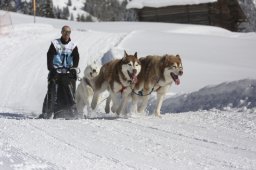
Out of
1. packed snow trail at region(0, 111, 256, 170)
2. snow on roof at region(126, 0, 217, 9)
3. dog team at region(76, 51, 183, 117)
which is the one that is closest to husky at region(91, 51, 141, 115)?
dog team at region(76, 51, 183, 117)

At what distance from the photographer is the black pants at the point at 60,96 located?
9.46m

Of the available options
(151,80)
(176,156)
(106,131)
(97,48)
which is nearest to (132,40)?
(97,48)

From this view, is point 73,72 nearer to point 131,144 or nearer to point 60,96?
point 60,96

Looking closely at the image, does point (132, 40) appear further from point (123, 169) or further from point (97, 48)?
point (123, 169)

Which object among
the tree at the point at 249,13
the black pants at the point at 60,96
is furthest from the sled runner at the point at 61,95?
the tree at the point at 249,13

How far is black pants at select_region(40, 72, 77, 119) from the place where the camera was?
9.46m

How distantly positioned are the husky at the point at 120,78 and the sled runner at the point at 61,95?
666 millimetres

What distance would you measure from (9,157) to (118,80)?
4118 mm

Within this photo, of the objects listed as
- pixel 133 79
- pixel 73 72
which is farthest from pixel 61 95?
pixel 133 79

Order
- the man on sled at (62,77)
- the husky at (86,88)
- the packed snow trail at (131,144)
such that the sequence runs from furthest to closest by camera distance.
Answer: the husky at (86,88) → the man on sled at (62,77) → the packed snow trail at (131,144)

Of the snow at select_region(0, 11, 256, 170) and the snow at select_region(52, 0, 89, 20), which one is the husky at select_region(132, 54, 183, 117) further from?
the snow at select_region(52, 0, 89, 20)

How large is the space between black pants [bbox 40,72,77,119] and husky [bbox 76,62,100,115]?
63 centimetres

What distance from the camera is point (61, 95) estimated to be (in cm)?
962

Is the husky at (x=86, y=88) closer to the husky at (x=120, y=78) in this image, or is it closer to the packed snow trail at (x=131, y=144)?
the husky at (x=120, y=78)
